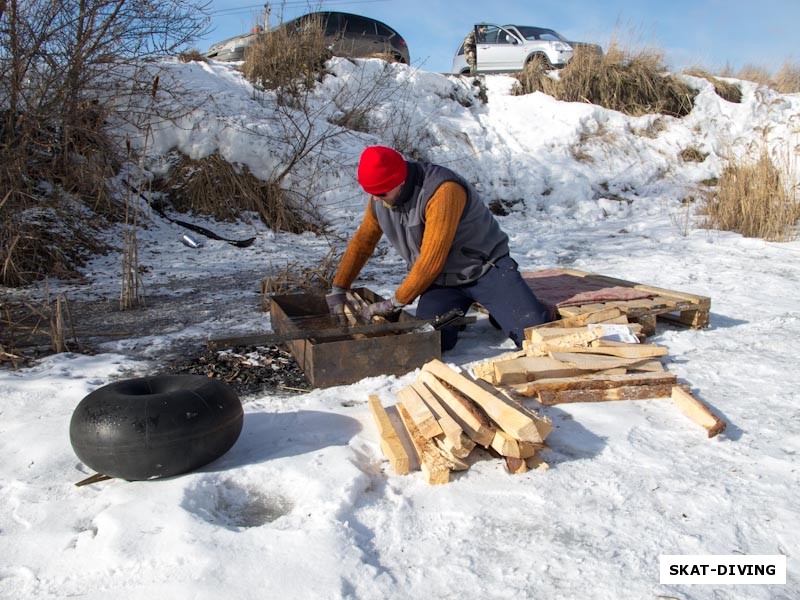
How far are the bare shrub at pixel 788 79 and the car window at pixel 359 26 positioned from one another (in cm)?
968

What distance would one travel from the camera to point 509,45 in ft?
50.4

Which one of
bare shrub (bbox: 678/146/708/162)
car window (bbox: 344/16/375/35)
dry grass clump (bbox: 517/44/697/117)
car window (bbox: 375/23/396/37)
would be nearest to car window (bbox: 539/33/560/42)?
dry grass clump (bbox: 517/44/697/117)

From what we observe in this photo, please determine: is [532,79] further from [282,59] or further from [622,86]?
[282,59]

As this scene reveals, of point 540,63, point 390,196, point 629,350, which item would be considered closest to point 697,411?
point 629,350

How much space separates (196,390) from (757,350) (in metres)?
3.38

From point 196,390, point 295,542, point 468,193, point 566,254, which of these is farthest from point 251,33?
point 295,542

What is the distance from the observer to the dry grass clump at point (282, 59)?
10828 millimetres

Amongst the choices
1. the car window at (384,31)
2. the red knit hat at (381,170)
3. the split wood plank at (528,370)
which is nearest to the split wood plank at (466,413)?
the split wood plank at (528,370)

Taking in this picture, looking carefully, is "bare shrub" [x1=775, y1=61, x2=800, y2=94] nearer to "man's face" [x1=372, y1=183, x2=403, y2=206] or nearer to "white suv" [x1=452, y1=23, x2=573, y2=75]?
"white suv" [x1=452, y1=23, x2=573, y2=75]

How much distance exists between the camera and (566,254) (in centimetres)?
760

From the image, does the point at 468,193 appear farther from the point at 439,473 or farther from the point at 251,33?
the point at 251,33

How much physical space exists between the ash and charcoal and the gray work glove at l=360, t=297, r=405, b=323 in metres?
0.55

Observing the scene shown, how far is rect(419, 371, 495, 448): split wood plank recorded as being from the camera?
103 inches

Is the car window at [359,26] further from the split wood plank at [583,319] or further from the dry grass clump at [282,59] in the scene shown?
the split wood plank at [583,319]
